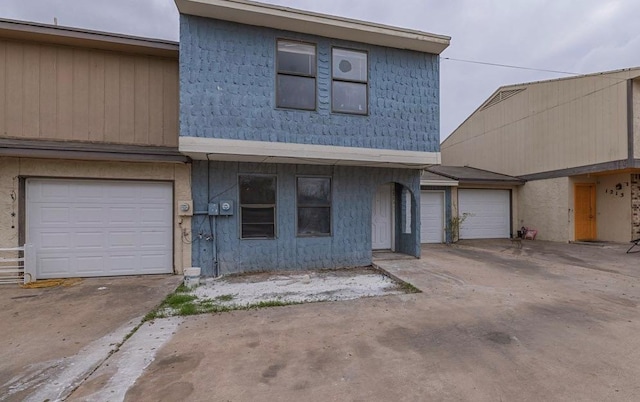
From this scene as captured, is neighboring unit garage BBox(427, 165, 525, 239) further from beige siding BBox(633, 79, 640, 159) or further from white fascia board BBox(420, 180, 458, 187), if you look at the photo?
beige siding BBox(633, 79, 640, 159)

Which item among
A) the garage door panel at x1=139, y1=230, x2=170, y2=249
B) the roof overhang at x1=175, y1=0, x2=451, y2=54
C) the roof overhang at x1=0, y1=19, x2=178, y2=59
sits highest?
the roof overhang at x1=175, y1=0, x2=451, y2=54

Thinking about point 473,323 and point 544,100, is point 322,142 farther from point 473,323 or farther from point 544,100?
point 544,100

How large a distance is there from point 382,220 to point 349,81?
164 inches

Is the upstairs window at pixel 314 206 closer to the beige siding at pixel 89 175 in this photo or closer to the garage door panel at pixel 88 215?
the beige siding at pixel 89 175

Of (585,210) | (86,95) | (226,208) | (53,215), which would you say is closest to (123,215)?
(53,215)

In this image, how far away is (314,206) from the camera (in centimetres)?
740

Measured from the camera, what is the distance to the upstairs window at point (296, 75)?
6.56 m

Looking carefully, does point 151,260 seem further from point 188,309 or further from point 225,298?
point 188,309

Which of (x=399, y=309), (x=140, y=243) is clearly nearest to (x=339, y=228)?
(x=399, y=309)

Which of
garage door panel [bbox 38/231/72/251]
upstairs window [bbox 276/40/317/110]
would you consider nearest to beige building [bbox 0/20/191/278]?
garage door panel [bbox 38/231/72/251]

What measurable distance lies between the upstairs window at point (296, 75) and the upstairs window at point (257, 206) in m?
1.83

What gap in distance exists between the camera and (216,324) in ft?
13.3

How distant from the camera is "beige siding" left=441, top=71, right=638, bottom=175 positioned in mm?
10656

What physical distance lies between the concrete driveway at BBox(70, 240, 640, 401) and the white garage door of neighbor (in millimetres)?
3408
